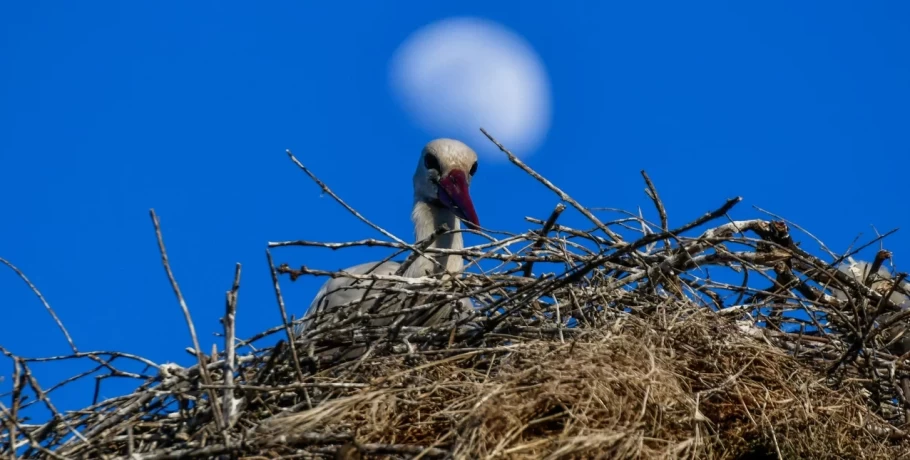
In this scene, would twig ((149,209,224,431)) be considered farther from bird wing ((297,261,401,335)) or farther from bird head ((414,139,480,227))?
bird head ((414,139,480,227))

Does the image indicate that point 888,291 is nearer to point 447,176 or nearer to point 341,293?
point 341,293

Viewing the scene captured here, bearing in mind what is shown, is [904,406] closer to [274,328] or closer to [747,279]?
[747,279]

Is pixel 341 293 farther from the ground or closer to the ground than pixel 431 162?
closer to the ground

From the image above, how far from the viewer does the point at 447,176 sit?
190 inches

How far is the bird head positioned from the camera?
4750 millimetres

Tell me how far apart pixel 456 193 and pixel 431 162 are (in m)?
0.29

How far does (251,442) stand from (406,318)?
78cm

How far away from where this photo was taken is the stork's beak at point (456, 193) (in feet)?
15.4

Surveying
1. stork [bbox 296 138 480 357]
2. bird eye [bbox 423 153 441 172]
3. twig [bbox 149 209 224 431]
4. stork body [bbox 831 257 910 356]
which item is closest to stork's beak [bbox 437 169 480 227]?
stork [bbox 296 138 480 357]

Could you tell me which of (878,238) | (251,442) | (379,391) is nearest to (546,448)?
(379,391)

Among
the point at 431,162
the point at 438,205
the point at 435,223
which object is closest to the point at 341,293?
the point at 435,223

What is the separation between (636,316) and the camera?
326 cm

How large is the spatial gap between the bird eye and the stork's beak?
11 cm

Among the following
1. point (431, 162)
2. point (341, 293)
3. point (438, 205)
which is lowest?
point (341, 293)
